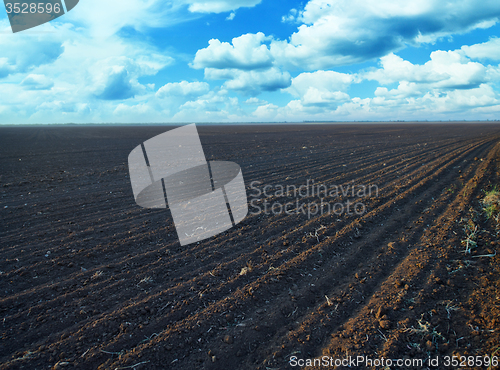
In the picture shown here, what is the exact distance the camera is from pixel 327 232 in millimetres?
5203

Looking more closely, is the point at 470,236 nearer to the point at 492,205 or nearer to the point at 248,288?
the point at 492,205

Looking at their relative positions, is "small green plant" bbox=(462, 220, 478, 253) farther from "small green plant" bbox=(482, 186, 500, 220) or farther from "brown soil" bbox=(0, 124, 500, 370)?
"small green plant" bbox=(482, 186, 500, 220)

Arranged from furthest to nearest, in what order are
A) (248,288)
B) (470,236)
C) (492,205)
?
(492,205), (470,236), (248,288)

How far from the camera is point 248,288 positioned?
140 inches

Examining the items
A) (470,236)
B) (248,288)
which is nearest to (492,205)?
(470,236)

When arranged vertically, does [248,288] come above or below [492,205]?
below

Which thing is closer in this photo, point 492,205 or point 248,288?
point 248,288

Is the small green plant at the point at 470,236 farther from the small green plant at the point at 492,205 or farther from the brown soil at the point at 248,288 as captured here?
the small green plant at the point at 492,205

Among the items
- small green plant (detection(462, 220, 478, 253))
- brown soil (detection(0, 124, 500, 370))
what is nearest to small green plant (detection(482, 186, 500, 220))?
brown soil (detection(0, 124, 500, 370))

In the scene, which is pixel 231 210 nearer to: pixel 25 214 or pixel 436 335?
pixel 436 335

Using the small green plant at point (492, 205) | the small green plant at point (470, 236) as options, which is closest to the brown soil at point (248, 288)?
the small green plant at point (470, 236)

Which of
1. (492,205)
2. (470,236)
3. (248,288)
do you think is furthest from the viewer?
(492,205)

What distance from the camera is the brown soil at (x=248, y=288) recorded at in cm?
264

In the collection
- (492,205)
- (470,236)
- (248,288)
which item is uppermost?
(492,205)
